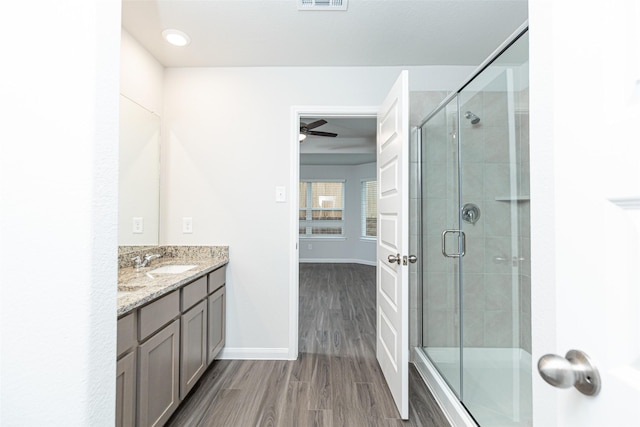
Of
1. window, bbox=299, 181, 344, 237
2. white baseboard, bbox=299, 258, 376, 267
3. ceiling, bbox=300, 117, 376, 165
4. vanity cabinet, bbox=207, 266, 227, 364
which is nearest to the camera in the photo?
vanity cabinet, bbox=207, 266, 227, 364

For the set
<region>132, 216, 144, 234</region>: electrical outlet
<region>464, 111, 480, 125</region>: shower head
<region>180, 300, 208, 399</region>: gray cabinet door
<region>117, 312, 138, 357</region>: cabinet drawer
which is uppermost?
<region>464, 111, 480, 125</region>: shower head

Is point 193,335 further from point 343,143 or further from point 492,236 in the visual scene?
point 343,143

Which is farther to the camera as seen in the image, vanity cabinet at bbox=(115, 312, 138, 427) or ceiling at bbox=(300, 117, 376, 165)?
ceiling at bbox=(300, 117, 376, 165)

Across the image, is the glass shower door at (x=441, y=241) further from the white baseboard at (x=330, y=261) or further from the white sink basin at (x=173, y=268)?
the white baseboard at (x=330, y=261)

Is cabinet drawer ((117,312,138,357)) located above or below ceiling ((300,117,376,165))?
below

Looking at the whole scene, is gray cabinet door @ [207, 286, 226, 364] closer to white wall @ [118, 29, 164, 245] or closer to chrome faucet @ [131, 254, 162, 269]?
chrome faucet @ [131, 254, 162, 269]

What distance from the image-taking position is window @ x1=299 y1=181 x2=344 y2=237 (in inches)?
287

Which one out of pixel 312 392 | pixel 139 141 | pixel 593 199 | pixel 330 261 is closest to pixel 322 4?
pixel 139 141

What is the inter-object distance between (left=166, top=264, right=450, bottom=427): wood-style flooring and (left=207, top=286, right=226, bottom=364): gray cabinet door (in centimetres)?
17

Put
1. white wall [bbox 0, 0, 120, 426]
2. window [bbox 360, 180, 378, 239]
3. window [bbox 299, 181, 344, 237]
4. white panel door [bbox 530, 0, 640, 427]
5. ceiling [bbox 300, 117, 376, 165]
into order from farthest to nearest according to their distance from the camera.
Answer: window [bbox 299, 181, 344, 237], window [bbox 360, 180, 378, 239], ceiling [bbox 300, 117, 376, 165], white wall [bbox 0, 0, 120, 426], white panel door [bbox 530, 0, 640, 427]

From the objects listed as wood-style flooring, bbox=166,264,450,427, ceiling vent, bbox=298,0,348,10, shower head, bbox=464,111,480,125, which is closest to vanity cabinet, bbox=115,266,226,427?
wood-style flooring, bbox=166,264,450,427

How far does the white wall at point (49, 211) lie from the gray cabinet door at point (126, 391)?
528mm

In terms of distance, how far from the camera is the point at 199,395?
76.2 inches

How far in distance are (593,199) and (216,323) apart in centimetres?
235
